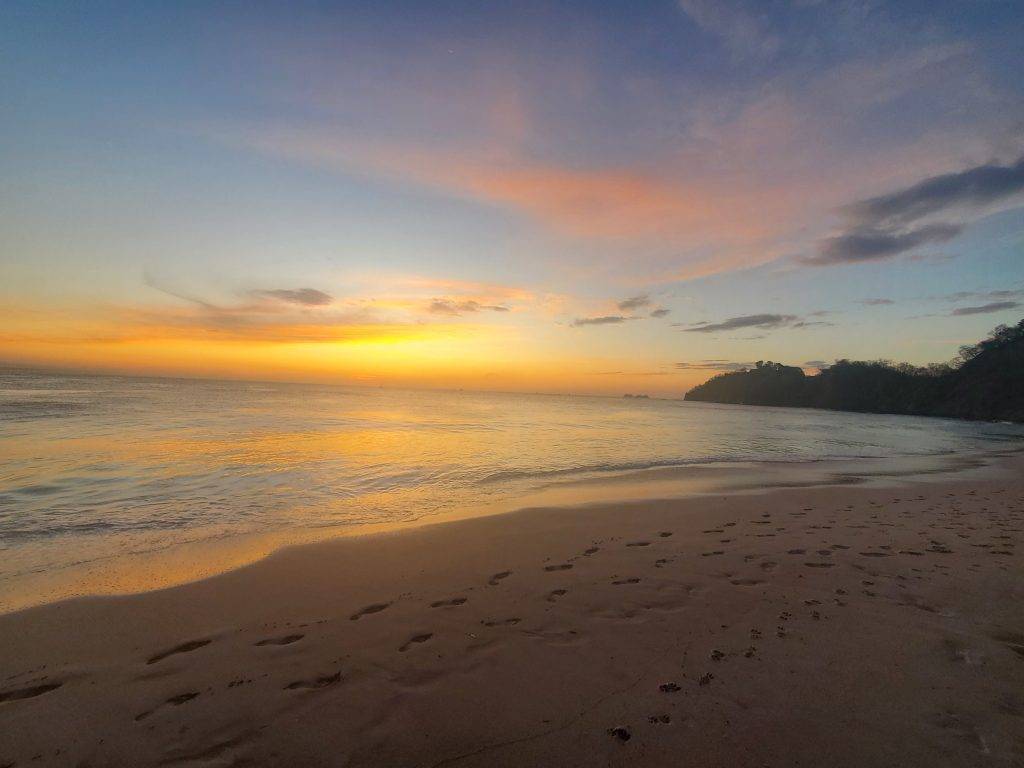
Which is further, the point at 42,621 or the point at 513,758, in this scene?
the point at 42,621

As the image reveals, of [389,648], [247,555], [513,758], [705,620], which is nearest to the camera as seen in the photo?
[513,758]

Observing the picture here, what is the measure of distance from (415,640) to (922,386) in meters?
170

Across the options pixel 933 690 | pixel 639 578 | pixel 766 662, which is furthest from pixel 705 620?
pixel 933 690

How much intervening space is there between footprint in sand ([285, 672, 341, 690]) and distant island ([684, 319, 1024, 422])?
447ft

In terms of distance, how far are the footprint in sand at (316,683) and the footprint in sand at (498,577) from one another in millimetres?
2649

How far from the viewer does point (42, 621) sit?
17.7 ft

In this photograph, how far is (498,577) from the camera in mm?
6738

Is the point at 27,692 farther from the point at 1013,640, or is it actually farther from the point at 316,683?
the point at 1013,640

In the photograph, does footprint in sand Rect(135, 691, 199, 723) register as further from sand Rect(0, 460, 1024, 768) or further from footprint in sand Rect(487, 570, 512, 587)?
footprint in sand Rect(487, 570, 512, 587)

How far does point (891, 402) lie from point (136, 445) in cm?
17348

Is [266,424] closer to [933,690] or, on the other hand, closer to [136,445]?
[136,445]

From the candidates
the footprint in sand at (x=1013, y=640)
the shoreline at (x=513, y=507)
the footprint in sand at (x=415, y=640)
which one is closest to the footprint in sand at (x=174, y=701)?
the footprint in sand at (x=415, y=640)

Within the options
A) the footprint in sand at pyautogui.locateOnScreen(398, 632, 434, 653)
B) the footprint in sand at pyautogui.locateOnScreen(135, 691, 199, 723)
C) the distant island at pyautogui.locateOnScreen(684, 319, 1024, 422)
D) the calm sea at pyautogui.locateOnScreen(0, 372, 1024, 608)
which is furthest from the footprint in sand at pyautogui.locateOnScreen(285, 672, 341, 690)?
the distant island at pyautogui.locateOnScreen(684, 319, 1024, 422)

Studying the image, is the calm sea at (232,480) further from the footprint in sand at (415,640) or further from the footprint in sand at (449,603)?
the footprint in sand at (415,640)
